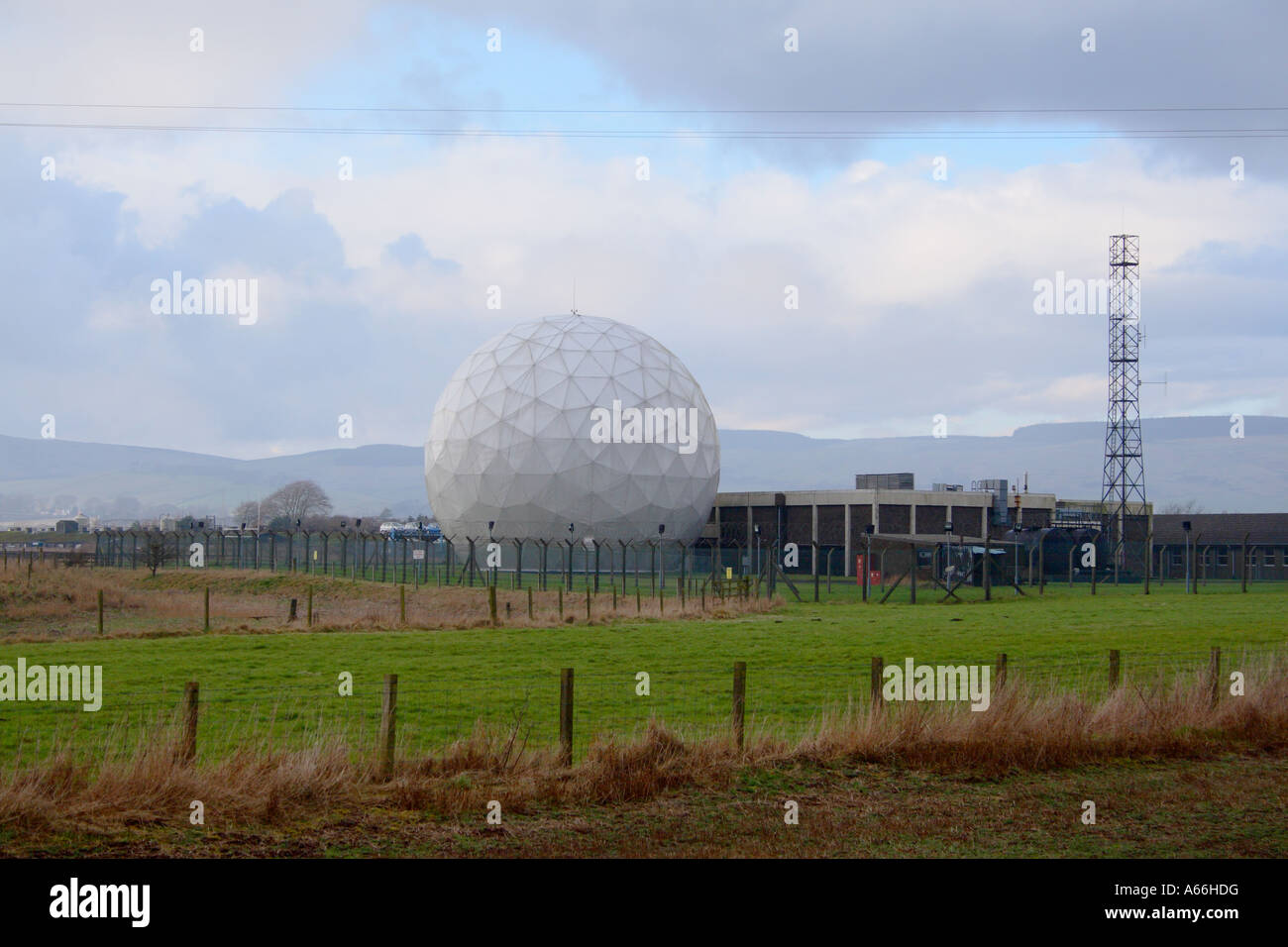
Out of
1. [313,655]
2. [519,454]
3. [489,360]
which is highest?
[489,360]

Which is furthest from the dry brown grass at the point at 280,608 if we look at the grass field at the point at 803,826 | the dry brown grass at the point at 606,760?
the grass field at the point at 803,826

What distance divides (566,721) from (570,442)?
49.9 metres

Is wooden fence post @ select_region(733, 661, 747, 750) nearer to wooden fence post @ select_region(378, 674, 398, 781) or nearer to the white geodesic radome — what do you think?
wooden fence post @ select_region(378, 674, 398, 781)

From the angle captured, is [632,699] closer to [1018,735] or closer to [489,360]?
[1018,735]

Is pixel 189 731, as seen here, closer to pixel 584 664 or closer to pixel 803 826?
pixel 803 826

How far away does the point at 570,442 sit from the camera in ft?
200

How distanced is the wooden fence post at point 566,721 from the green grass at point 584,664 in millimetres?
1678

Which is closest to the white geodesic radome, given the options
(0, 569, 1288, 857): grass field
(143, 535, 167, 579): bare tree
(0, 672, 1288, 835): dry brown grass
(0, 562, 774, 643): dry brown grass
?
(143, 535, 167, 579): bare tree

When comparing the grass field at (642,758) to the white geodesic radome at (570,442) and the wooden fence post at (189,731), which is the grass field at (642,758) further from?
the white geodesic radome at (570,442)

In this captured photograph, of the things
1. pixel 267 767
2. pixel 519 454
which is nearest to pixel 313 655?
pixel 267 767

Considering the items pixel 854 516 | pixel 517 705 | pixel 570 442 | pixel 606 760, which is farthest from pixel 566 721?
pixel 854 516
